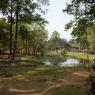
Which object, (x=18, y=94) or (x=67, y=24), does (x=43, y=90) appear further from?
(x=67, y=24)

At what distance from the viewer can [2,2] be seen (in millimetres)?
28953

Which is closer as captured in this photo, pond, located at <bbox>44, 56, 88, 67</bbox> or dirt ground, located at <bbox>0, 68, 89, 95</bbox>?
dirt ground, located at <bbox>0, 68, 89, 95</bbox>

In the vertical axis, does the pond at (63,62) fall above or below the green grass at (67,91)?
above

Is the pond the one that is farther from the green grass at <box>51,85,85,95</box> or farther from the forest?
the green grass at <box>51,85,85,95</box>

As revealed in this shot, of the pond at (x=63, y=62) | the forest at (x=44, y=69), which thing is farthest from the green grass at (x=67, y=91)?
the pond at (x=63, y=62)

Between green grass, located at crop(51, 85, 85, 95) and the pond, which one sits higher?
the pond

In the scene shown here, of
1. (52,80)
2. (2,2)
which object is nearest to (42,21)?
(2,2)

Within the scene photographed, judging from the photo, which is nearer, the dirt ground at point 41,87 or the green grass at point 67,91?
the green grass at point 67,91

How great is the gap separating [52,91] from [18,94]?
1.81 meters

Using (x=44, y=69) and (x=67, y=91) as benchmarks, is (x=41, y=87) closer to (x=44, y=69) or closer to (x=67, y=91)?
(x=67, y=91)

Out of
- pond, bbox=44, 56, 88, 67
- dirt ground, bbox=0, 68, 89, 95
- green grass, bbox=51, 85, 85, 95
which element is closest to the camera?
green grass, bbox=51, 85, 85, 95

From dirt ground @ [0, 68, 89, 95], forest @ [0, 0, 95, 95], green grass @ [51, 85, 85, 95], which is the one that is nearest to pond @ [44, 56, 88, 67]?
forest @ [0, 0, 95, 95]

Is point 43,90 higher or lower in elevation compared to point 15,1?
lower

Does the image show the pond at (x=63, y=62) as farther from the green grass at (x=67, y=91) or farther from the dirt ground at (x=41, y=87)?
the green grass at (x=67, y=91)
